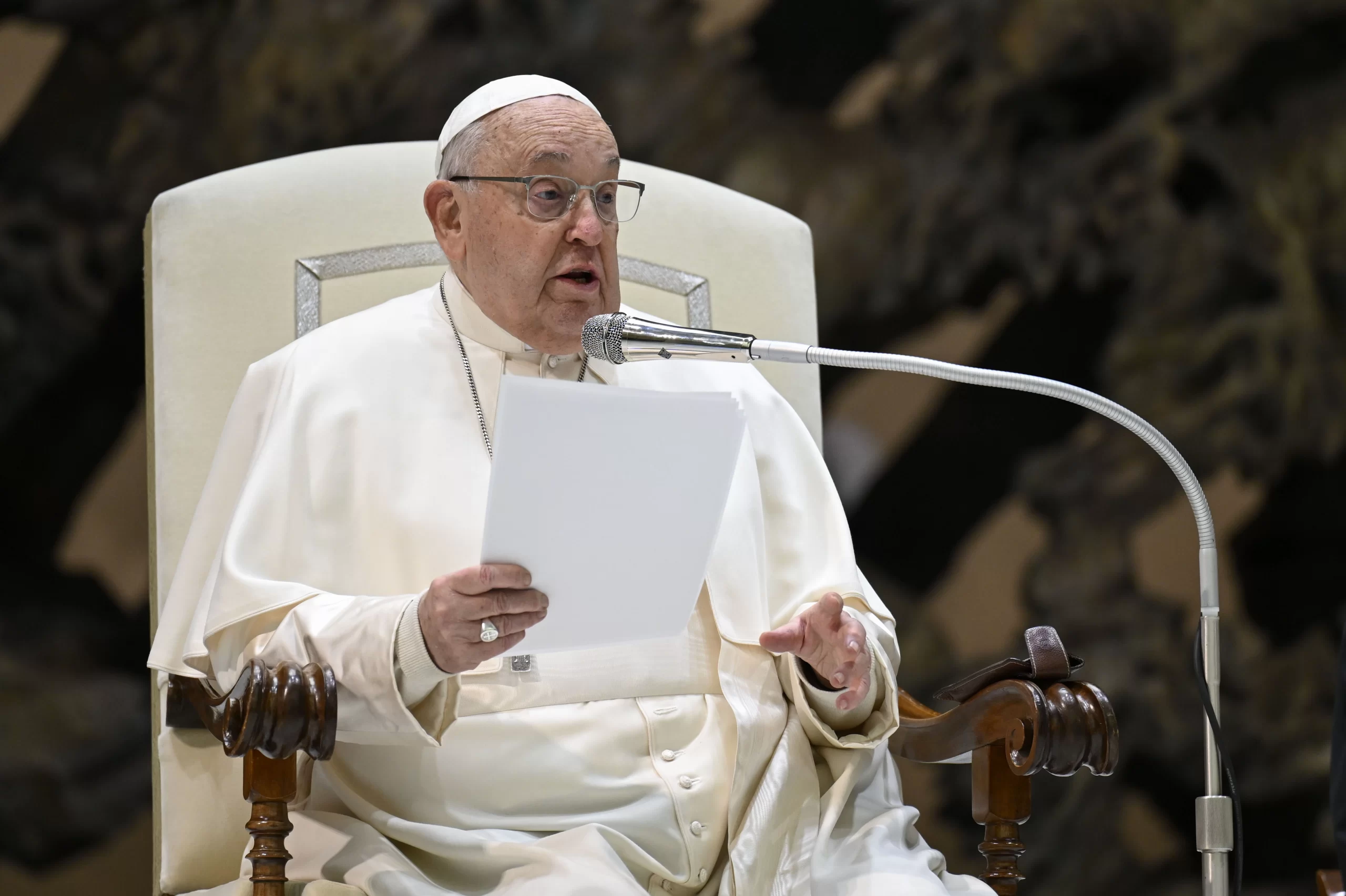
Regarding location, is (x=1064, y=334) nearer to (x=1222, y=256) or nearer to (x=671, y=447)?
(x=1222, y=256)

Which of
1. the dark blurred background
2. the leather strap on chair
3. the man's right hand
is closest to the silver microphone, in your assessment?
the man's right hand

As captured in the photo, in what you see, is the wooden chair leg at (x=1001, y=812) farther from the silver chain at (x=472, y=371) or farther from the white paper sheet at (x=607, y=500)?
the silver chain at (x=472, y=371)

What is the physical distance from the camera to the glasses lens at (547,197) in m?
2.66

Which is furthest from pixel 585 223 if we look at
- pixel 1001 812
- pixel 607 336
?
pixel 1001 812

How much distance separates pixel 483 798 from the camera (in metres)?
2.42

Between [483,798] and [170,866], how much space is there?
633 mm

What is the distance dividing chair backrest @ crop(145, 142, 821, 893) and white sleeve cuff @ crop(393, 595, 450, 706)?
0.66 metres

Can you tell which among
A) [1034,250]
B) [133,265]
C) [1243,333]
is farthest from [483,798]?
[1243,333]

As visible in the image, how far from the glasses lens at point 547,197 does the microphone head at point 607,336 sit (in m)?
0.54

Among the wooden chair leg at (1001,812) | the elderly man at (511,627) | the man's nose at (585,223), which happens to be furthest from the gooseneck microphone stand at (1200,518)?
the man's nose at (585,223)

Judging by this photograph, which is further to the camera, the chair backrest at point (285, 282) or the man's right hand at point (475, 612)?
the chair backrest at point (285, 282)

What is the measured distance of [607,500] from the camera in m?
2.03

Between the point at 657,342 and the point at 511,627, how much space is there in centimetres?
43

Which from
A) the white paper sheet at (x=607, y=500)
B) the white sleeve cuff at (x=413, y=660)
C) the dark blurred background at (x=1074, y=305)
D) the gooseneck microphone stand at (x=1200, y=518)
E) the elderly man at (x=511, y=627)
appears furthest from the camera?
the dark blurred background at (x=1074, y=305)
